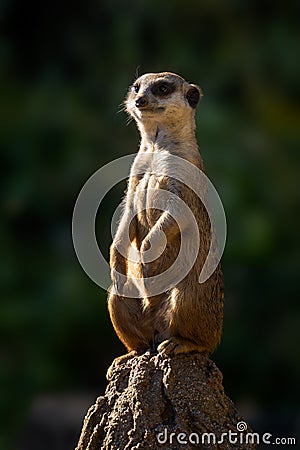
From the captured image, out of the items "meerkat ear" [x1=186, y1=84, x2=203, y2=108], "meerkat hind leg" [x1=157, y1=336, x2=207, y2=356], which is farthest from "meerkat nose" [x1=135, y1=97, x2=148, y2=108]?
"meerkat hind leg" [x1=157, y1=336, x2=207, y2=356]

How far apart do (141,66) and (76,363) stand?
3.07 m

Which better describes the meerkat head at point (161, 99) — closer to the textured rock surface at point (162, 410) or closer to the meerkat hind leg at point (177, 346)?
the meerkat hind leg at point (177, 346)

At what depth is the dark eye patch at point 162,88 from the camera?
575cm

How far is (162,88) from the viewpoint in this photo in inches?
227

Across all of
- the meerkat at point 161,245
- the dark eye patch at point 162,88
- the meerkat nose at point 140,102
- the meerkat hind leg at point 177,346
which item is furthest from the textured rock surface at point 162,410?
the dark eye patch at point 162,88

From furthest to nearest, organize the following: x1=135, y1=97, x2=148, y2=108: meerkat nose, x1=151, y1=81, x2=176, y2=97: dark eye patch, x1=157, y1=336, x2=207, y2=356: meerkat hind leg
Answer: x1=151, y1=81, x2=176, y2=97: dark eye patch, x1=135, y1=97, x2=148, y2=108: meerkat nose, x1=157, y1=336, x2=207, y2=356: meerkat hind leg

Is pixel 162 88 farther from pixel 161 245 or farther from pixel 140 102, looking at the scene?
pixel 161 245

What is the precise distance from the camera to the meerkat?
216 inches

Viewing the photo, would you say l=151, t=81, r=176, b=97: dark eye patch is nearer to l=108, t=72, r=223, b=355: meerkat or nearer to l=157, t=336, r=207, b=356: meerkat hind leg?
l=108, t=72, r=223, b=355: meerkat

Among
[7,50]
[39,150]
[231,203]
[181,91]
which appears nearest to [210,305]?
[181,91]

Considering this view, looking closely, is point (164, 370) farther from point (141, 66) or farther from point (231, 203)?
point (141, 66)

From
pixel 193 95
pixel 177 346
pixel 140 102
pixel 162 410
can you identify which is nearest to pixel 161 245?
pixel 177 346

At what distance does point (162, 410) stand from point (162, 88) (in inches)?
62.1

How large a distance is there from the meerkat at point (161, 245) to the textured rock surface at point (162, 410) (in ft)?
0.50
